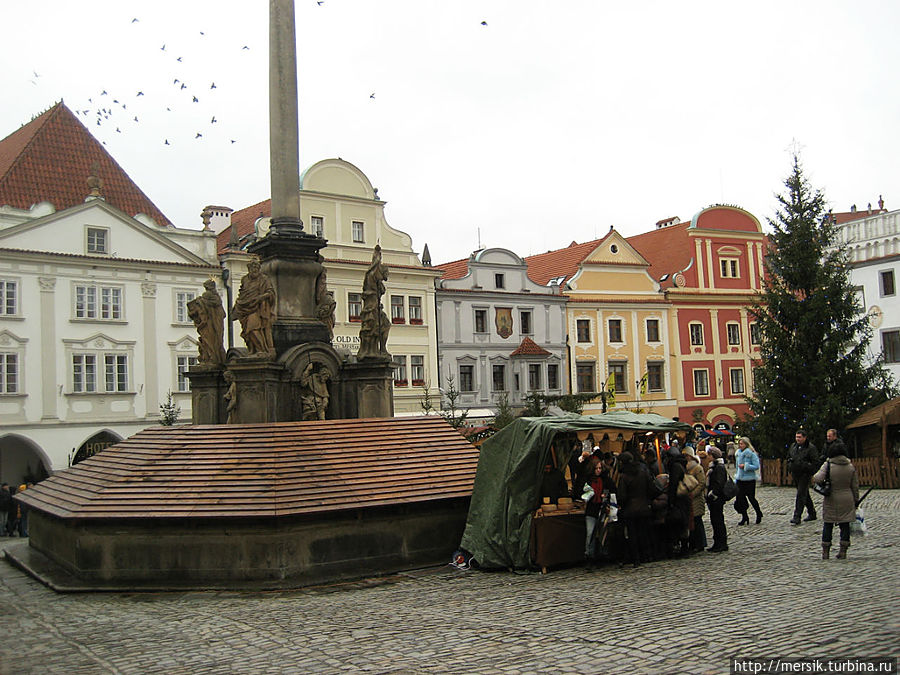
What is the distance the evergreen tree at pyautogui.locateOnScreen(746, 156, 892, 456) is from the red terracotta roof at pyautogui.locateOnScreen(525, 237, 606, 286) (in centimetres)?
1971

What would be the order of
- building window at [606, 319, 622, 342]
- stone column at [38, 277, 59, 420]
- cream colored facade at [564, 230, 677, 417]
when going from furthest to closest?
building window at [606, 319, 622, 342] → cream colored facade at [564, 230, 677, 417] → stone column at [38, 277, 59, 420]

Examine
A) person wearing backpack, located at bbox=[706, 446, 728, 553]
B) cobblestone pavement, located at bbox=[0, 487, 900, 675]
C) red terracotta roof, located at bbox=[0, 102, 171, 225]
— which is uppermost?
red terracotta roof, located at bbox=[0, 102, 171, 225]

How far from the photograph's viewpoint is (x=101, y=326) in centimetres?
3419

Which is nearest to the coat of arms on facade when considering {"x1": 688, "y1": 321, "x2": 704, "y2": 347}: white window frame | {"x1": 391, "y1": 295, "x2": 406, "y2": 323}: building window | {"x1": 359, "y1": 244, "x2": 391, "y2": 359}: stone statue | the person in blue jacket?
{"x1": 391, "y1": 295, "x2": 406, "y2": 323}: building window

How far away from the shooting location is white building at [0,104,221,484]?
106 feet

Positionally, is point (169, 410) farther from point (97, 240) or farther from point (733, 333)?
point (733, 333)

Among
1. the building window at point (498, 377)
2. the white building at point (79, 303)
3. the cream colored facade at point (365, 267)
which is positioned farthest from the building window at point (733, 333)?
the white building at point (79, 303)

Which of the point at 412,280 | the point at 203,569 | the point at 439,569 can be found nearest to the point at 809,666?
the point at 439,569

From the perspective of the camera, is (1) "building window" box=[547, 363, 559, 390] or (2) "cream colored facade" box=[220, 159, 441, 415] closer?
(2) "cream colored facade" box=[220, 159, 441, 415]

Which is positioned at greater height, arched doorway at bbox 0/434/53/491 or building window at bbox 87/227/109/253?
building window at bbox 87/227/109/253

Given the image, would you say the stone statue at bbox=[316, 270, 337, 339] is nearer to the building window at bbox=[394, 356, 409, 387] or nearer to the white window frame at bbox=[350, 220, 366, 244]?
the white window frame at bbox=[350, 220, 366, 244]

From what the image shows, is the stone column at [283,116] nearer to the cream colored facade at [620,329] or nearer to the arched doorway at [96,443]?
the arched doorway at [96,443]

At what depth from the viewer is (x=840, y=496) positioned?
11.6 metres

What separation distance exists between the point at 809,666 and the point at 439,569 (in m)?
6.92
